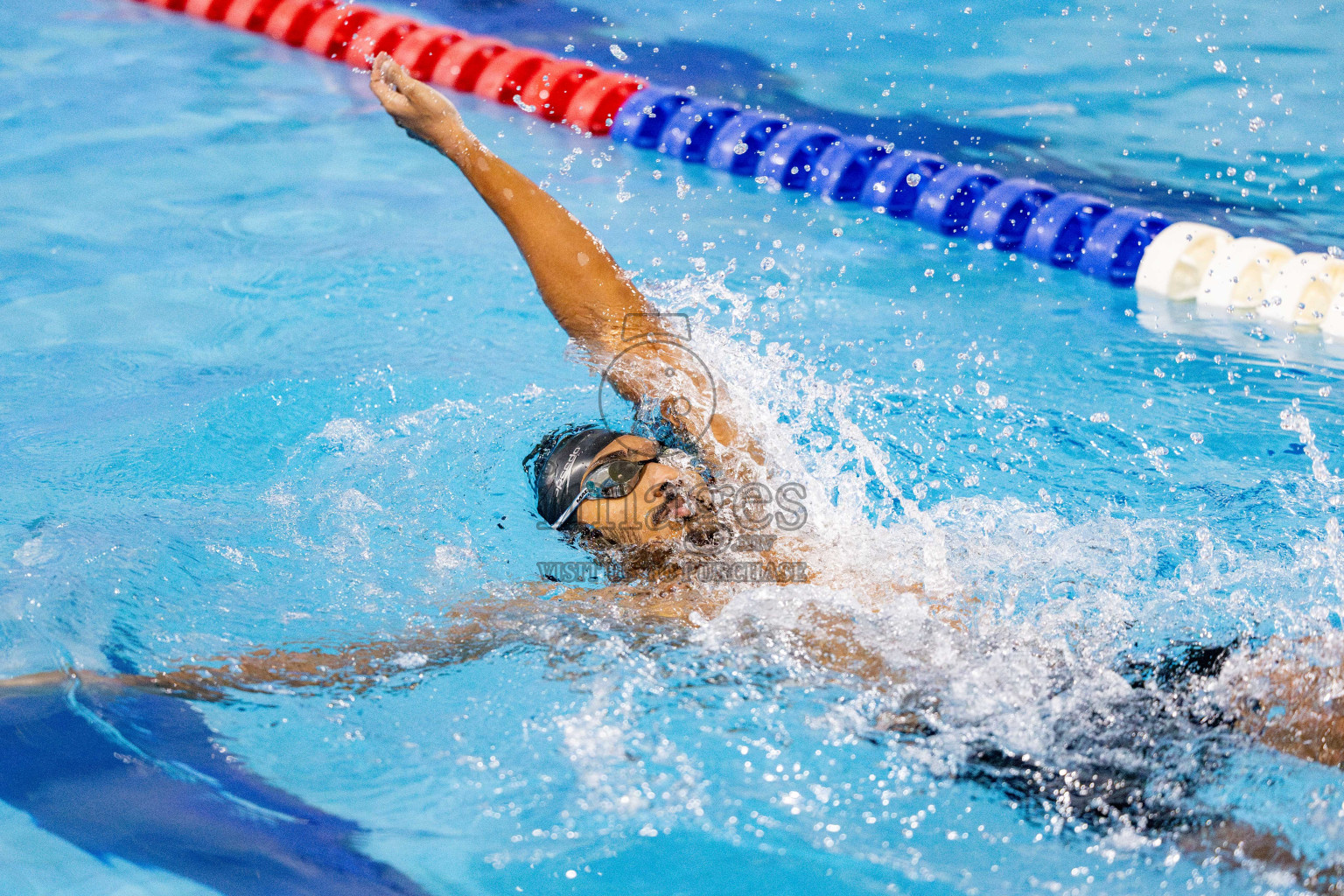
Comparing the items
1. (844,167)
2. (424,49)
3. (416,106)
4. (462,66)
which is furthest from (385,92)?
(424,49)

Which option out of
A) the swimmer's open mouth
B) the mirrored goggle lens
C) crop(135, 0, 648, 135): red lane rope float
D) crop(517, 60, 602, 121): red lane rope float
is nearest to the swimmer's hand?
the mirrored goggle lens

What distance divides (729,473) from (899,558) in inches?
16.7

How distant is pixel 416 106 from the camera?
2463 mm

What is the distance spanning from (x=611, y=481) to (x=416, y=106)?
0.91m

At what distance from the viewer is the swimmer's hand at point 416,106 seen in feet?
8.02

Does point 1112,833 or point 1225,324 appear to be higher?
point 1225,324

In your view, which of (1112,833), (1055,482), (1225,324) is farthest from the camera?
Result: (1225,324)

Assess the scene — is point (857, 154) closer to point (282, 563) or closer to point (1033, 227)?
point (1033, 227)

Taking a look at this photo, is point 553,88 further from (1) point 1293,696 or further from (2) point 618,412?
(1) point 1293,696

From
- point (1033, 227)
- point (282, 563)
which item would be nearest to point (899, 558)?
point (282, 563)

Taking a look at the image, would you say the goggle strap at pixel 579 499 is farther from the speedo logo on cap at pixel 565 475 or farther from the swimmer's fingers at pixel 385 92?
the swimmer's fingers at pixel 385 92

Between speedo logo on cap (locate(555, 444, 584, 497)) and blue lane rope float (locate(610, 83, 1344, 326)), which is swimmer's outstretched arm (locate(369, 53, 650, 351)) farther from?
blue lane rope float (locate(610, 83, 1344, 326))

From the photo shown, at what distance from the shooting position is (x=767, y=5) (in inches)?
265

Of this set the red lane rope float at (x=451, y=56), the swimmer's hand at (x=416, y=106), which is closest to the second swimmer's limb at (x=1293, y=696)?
the swimmer's hand at (x=416, y=106)
